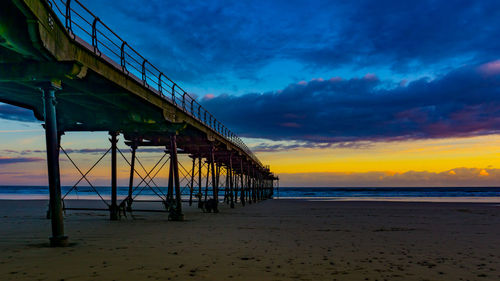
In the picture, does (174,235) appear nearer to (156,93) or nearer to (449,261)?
(156,93)

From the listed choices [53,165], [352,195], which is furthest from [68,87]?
[352,195]

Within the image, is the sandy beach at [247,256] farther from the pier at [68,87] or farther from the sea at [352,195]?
the sea at [352,195]

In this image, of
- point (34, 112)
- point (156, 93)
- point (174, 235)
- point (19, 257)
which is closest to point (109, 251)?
point (19, 257)

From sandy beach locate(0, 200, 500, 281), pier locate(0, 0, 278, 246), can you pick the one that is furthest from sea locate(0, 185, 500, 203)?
sandy beach locate(0, 200, 500, 281)

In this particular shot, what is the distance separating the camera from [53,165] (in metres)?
11.3

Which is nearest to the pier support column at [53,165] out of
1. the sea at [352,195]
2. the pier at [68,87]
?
the pier at [68,87]

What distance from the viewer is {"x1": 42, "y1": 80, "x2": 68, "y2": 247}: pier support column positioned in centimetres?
1121

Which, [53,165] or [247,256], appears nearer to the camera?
[247,256]

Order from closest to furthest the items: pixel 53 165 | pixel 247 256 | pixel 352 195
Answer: pixel 247 256, pixel 53 165, pixel 352 195

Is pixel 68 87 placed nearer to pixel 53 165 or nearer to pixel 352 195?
pixel 53 165

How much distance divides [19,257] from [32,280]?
2600mm

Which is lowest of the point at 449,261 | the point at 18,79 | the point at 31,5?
the point at 449,261

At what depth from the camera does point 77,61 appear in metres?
11.1

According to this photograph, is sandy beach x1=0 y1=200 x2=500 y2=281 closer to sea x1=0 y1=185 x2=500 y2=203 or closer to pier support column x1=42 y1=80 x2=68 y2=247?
pier support column x1=42 y1=80 x2=68 y2=247
